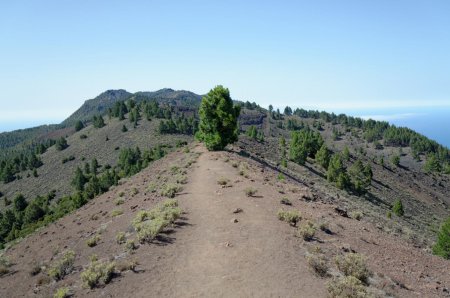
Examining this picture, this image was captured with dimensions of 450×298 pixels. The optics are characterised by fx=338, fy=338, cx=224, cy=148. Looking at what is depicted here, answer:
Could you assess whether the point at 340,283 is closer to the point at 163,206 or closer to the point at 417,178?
the point at 163,206

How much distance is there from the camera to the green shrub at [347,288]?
45.7 feet

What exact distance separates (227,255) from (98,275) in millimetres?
6493

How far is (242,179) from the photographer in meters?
34.2

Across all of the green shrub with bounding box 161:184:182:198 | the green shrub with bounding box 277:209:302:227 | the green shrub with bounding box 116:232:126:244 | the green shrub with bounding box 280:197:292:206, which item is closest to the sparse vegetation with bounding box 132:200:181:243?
the green shrub with bounding box 116:232:126:244

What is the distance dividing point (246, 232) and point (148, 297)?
756cm

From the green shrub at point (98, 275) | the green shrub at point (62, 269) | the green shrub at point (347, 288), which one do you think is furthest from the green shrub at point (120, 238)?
the green shrub at point (347, 288)

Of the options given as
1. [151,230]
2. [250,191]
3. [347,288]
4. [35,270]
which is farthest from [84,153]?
[347,288]

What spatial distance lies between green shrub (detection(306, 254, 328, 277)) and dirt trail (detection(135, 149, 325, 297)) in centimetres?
39

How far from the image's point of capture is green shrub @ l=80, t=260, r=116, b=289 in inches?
645

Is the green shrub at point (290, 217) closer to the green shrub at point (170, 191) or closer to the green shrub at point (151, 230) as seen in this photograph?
the green shrub at point (151, 230)

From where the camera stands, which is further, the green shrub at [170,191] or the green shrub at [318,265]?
the green shrub at [170,191]

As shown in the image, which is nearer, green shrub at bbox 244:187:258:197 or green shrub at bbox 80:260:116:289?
green shrub at bbox 80:260:116:289

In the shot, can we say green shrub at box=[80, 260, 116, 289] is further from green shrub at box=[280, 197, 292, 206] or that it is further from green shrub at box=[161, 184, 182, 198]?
green shrub at box=[280, 197, 292, 206]

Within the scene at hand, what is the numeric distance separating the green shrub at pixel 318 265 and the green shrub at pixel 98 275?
9.92 m
